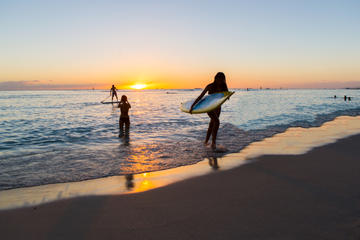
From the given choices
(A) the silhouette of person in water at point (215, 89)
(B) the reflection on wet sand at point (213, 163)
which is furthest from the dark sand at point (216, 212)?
(A) the silhouette of person in water at point (215, 89)

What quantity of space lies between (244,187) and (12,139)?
9124 mm

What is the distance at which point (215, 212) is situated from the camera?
2875 mm

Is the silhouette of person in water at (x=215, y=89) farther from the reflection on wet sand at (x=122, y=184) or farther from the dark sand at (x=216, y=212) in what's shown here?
the dark sand at (x=216, y=212)

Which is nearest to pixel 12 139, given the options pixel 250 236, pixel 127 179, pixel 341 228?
pixel 127 179

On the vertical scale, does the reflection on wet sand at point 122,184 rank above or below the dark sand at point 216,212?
below

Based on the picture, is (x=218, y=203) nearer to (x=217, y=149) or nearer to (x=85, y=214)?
(x=85, y=214)

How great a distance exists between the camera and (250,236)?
2350mm

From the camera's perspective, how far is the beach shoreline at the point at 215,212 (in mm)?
2453

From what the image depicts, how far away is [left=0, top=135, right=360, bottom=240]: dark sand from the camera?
2.45m

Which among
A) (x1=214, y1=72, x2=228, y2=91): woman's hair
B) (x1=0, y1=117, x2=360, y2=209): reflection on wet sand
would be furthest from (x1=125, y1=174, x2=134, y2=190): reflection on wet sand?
(x1=214, y1=72, x2=228, y2=91): woman's hair

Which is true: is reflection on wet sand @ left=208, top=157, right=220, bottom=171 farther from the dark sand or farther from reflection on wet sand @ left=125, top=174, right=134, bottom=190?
reflection on wet sand @ left=125, top=174, right=134, bottom=190

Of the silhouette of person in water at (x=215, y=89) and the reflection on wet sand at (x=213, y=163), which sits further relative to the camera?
the silhouette of person in water at (x=215, y=89)

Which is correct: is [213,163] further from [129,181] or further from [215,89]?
[215,89]

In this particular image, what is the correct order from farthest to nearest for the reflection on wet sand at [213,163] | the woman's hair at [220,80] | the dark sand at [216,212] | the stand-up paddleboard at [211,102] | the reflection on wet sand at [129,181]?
1. the woman's hair at [220,80]
2. the stand-up paddleboard at [211,102]
3. the reflection on wet sand at [213,163]
4. the reflection on wet sand at [129,181]
5. the dark sand at [216,212]
